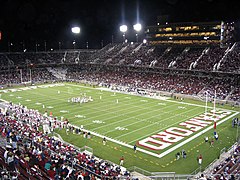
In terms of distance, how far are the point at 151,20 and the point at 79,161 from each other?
62.3 m

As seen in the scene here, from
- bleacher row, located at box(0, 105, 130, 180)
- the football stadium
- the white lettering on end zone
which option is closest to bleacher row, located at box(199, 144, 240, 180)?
the football stadium

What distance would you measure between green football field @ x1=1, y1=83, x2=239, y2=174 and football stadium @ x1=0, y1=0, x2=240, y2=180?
86mm

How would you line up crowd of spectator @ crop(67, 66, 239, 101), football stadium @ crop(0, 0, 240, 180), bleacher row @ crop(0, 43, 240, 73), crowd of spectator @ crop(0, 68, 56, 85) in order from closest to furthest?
1. football stadium @ crop(0, 0, 240, 180)
2. crowd of spectator @ crop(67, 66, 239, 101)
3. bleacher row @ crop(0, 43, 240, 73)
4. crowd of spectator @ crop(0, 68, 56, 85)

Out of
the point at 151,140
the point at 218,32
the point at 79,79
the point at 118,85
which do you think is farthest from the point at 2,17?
the point at 151,140

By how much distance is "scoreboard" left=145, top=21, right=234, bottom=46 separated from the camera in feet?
171

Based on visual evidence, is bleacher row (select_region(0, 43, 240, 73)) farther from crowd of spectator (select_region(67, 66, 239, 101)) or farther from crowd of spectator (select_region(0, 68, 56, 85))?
crowd of spectator (select_region(0, 68, 56, 85))

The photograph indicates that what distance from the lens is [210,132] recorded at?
2544 cm

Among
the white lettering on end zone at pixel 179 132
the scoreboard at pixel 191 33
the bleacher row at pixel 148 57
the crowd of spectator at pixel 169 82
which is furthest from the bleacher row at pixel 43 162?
the scoreboard at pixel 191 33

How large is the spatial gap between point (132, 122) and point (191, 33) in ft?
111

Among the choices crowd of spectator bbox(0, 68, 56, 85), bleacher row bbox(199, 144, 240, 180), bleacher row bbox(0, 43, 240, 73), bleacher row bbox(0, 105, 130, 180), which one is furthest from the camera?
crowd of spectator bbox(0, 68, 56, 85)

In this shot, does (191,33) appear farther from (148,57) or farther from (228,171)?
(228,171)

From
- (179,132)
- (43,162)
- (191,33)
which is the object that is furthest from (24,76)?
(43,162)

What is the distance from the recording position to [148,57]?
58.8m

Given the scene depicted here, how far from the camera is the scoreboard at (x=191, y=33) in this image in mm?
52094
